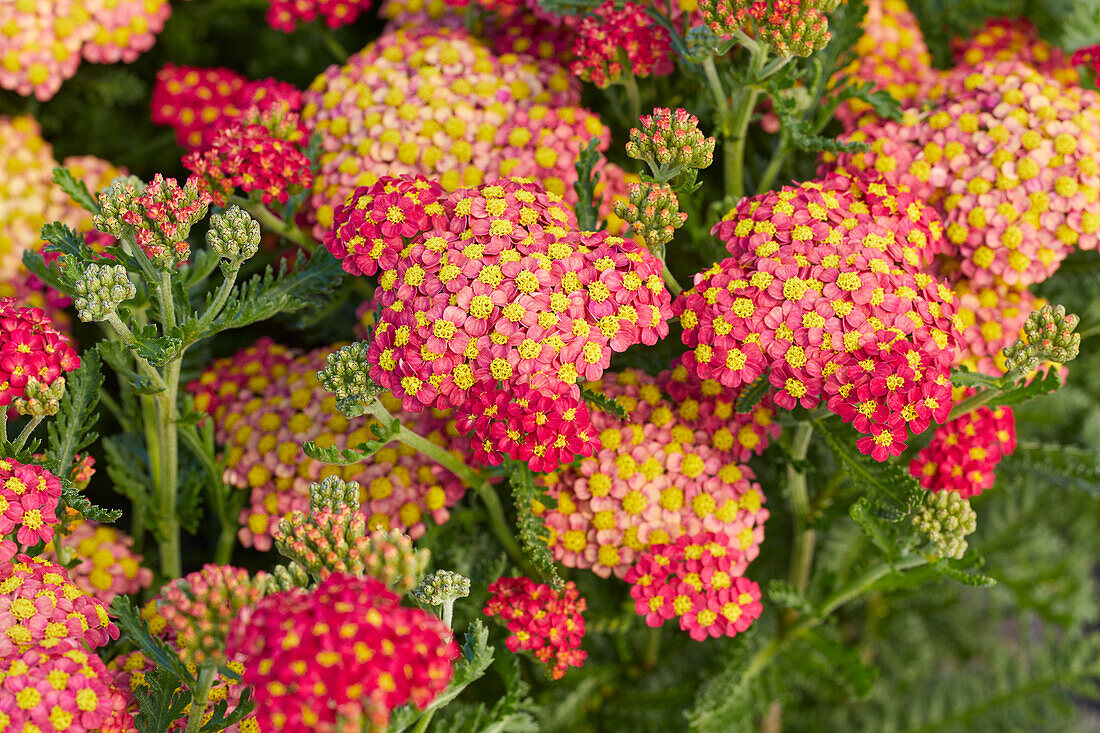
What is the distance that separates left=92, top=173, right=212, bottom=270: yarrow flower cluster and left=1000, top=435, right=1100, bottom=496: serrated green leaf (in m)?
1.35

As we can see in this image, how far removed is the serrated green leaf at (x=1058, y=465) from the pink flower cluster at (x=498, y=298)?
80 cm

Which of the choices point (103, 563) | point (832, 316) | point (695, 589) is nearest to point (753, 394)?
point (832, 316)

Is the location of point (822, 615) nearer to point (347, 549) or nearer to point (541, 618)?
point (541, 618)

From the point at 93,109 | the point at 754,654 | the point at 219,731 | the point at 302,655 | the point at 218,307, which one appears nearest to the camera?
the point at 302,655

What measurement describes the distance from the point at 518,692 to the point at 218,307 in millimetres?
665

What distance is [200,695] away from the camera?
910 mm

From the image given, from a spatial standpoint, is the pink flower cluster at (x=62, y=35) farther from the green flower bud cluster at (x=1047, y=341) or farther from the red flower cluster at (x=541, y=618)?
the green flower bud cluster at (x=1047, y=341)

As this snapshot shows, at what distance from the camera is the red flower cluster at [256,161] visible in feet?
3.93

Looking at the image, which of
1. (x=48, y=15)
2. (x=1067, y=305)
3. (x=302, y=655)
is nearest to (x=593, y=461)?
(x=302, y=655)

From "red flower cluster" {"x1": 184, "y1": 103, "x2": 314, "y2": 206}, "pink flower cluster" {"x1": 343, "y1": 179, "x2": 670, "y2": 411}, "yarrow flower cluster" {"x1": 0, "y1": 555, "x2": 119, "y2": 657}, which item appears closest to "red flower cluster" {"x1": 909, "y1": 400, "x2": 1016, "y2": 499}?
"pink flower cluster" {"x1": 343, "y1": 179, "x2": 670, "y2": 411}

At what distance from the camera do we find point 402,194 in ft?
3.68

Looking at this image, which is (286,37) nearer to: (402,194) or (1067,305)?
(402,194)

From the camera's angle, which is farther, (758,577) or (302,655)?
(758,577)

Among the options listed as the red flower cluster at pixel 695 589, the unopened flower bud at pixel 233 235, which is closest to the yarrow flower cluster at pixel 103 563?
the unopened flower bud at pixel 233 235
